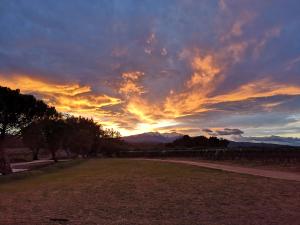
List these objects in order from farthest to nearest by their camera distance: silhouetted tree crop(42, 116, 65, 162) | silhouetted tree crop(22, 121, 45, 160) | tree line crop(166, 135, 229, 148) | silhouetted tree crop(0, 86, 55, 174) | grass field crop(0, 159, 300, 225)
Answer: tree line crop(166, 135, 229, 148) < silhouetted tree crop(42, 116, 65, 162) < silhouetted tree crop(22, 121, 45, 160) < silhouetted tree crop(0, 86, 55, 174) < grass field crop(0, 159, 300, 225)

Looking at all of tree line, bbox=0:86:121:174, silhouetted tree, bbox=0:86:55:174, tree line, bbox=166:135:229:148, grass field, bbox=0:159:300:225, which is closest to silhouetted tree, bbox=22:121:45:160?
Answer: tree line, bbox=0:86:121:174

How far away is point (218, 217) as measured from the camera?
12117 mm

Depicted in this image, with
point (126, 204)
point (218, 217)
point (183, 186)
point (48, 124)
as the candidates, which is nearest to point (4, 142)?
point (48, 124)

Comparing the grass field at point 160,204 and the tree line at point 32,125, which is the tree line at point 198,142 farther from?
the grass field at point 160,204

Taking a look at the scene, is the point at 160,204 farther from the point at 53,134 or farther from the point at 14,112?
the point at 53,134

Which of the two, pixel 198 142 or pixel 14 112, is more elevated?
pixel 198 142

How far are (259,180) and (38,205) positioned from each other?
11.7 metres

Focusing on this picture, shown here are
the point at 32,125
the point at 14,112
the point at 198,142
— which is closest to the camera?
the point at 14,112

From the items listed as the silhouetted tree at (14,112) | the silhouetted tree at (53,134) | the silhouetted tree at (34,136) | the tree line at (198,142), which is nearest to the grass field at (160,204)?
the silhouetted tree at (14,112)

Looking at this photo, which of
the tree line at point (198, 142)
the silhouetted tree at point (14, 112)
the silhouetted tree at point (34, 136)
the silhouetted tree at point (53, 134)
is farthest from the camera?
the tree line at point (198, 142)

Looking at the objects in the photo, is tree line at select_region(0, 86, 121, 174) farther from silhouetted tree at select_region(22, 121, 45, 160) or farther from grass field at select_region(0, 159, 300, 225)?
grass field at select_region(0, 159, 300, 225)

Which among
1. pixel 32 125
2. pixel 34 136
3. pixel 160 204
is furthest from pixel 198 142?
pixel 160 204

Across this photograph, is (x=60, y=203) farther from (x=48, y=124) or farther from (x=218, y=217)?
(x=48, y=124)

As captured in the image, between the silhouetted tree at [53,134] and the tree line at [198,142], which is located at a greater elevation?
the tree line at [198,142]
